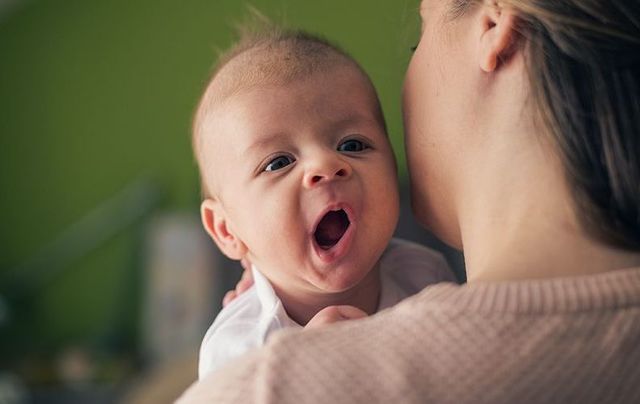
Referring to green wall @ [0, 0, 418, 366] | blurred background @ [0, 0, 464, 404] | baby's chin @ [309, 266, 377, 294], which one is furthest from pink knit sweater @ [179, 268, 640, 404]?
green wall @ [0, 0, 418, 366]

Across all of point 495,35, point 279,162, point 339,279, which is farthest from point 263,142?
point 495,35

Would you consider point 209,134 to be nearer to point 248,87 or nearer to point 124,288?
point 248,87

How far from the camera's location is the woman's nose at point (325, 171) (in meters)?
0.94

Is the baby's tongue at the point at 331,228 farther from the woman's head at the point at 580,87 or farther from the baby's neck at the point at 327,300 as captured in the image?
the woman's head at the point at 580,87

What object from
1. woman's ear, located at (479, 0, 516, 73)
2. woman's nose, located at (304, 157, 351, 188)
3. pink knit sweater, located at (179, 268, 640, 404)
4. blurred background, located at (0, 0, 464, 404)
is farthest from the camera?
blurred background, located at (0, 0, 464, 404)

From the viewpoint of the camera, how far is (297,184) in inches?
38.1

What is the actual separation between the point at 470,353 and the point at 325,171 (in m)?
0.29

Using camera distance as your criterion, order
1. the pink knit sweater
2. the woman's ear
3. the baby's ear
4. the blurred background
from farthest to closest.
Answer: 1. the blurred background
2. the baby's ear
3. the woman's ear
4. the pink knit sweater

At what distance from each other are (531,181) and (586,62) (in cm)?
10

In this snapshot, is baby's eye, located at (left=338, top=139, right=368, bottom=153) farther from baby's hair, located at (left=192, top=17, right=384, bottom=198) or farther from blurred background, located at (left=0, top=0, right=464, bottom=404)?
blurred background, located at (left=0, top=0, right=464, bottom=404)

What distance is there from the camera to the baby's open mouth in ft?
3.21

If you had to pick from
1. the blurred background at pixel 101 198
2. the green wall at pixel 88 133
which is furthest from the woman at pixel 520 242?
the green wall at pixel 88 133

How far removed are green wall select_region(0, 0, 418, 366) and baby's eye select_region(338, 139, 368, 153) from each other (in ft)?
9.06

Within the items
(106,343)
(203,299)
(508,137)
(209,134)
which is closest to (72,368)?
(106,343)
